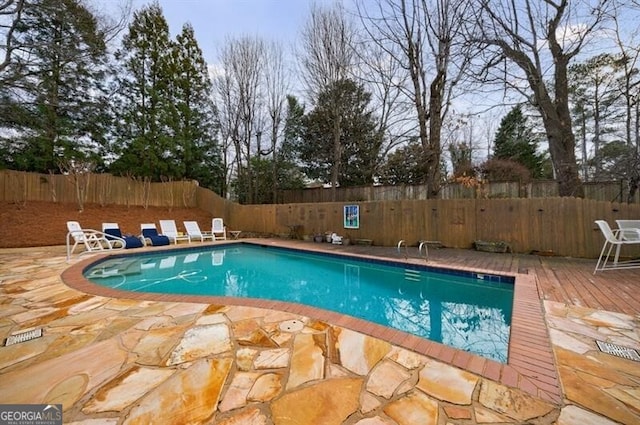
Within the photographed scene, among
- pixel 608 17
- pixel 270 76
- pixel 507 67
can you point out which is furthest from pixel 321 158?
pixel 608 17

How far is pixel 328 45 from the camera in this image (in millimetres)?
11062

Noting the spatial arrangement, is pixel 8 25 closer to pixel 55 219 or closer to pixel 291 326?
pixel 55 219

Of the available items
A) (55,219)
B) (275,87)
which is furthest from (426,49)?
(55,219)

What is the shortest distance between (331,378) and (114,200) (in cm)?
1385

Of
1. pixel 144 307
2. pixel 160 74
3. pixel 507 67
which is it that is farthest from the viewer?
pixel 160 74

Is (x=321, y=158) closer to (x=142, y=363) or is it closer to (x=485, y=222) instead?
(x=485, y=222)

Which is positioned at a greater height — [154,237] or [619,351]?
[154,237]

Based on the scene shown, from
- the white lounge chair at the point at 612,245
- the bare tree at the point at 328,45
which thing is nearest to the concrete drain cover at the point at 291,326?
the white lounge chair at the point at 612,245

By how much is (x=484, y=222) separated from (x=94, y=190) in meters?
14.7

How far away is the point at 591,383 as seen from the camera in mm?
1695

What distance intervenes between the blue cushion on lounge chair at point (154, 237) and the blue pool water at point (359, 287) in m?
1.01

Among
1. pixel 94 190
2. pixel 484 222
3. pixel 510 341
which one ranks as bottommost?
pixel 510 341

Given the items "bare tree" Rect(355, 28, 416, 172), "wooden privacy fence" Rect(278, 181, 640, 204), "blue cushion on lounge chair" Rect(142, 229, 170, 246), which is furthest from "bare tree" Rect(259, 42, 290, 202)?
"blue cushion on lounge chair" Rect(142, 229, 170, 246)

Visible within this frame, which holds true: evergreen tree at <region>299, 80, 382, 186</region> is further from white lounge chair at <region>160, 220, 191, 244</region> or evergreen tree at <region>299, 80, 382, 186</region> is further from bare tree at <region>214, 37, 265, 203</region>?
white lounge chair at <region>160, 220, 191, 244</region>
